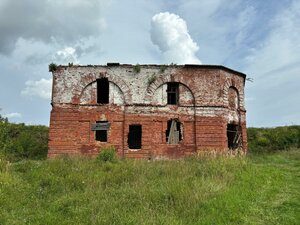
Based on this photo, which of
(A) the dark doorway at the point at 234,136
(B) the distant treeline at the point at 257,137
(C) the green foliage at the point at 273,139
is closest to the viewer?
(A) the dark doorway at the point at 234,136

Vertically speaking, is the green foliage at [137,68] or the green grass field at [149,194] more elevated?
the green foliage at [137,68]

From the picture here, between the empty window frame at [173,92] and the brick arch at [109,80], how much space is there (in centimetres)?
240

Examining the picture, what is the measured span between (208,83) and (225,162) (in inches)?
319

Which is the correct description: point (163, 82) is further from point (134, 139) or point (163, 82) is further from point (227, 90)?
point (134, 139)

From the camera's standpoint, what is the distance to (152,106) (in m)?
20.8

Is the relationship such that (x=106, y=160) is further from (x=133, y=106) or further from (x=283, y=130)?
(x=283, y=130)

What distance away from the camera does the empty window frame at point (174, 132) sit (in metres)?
20.7

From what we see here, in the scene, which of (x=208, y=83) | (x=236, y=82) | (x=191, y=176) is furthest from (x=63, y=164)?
(x=236, y=82)

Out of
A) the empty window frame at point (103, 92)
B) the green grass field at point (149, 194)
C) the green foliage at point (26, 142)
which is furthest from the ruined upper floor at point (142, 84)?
the green grass field at point (149, 194)

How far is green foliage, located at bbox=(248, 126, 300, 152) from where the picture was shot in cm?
2873

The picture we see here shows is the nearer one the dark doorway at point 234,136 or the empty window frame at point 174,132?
the empty window frame at point 174,132

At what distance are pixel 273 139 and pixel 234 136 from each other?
8354 millimetres

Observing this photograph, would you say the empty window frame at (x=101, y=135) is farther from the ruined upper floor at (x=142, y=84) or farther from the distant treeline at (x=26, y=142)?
the distant treeline at (x=26, y=142)

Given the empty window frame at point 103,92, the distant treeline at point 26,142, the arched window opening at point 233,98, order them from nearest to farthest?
the empty window frame at point 103,92, the arched window opening at point 233,98, the distant treeline at point 26,142
